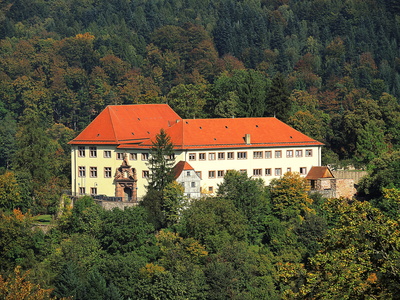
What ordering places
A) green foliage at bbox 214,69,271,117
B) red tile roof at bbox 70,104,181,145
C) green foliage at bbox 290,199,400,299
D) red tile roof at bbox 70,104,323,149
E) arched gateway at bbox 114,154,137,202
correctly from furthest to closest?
green foliage at bbox 214,69,271,117 < red tile roof at bbox 70,104,181,145 < red tile roof at bbox 70,104,323,149 < arched gateway at bbox 114,154,137,202 < green foliage at bbox 290,199,400,299

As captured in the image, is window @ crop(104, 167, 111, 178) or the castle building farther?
window @ crop(104, 167, 111, 178)

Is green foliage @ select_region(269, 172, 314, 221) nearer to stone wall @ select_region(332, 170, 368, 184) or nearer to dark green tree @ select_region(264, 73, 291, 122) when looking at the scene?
stone wall @ select_region(332, 170, 368, 184)

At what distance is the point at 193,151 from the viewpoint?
258 ft

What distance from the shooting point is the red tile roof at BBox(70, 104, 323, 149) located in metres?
80.2

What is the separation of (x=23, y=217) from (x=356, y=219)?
45.1 m

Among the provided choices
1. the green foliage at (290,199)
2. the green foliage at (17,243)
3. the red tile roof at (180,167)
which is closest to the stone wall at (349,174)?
the green foliage at (290,199)

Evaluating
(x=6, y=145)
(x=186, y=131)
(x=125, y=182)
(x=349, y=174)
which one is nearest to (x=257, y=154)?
(x=186, y=131)

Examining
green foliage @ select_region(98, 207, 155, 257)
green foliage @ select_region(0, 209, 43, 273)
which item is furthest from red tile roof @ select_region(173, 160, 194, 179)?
green foliage @ select_region(0, 209, 43, 273)

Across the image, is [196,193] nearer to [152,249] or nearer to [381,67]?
[152,249]

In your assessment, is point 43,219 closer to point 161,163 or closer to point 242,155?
point 161,163

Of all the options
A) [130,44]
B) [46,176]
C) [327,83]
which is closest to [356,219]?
Result: [46,176]

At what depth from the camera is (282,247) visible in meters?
75.2

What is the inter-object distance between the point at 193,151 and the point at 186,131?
2.53 m

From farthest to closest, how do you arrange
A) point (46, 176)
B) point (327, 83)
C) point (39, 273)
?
1. point (327, 83)
2. point (46, 176)
3. point (39, 273)
